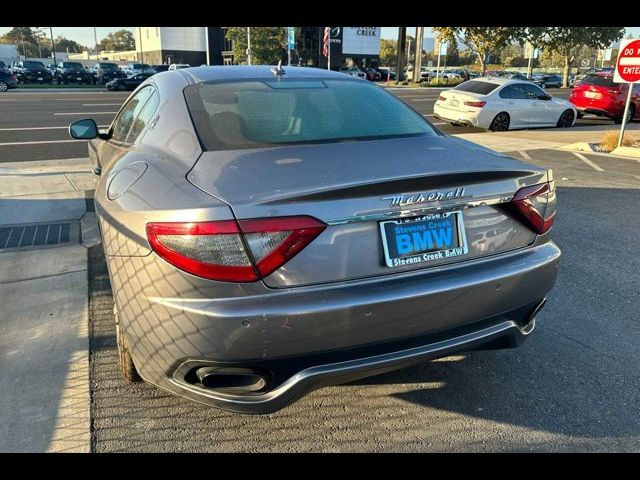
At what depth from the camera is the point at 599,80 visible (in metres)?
17.2

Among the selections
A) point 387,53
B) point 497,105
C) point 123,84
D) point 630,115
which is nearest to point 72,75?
point 123,84

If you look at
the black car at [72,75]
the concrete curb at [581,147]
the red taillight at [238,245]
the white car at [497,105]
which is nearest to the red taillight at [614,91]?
the white car at [497,105]

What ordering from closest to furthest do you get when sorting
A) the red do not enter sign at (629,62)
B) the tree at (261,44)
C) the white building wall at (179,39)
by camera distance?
the red do not enter sign at (629,62) < the tree at (261,44) < the white building wall at (179,39)

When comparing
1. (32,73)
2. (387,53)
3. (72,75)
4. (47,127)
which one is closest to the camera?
(47,127)

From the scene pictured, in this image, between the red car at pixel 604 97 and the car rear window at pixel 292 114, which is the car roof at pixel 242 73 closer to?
the car rear window at pixel 292 114

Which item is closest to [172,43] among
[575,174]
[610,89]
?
[610,89]

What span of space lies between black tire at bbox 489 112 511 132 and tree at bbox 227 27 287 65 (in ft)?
133

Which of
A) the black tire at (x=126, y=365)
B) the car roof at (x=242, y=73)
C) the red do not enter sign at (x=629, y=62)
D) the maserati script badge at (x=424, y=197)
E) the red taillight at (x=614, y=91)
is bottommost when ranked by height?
the black tire at (x=126, y=365)

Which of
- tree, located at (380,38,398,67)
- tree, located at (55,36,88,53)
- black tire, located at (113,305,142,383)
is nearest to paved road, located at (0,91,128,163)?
black tire, located at (113,305,142,383)

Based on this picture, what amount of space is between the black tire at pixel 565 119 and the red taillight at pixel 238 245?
1587 centimetres

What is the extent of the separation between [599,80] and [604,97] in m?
0.76

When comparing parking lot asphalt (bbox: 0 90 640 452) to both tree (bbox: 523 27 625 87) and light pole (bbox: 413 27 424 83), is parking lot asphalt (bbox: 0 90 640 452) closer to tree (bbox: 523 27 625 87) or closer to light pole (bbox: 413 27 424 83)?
light pole (bbox: 413 27 424 83)

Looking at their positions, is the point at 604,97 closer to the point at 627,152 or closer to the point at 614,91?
the point at 614,91

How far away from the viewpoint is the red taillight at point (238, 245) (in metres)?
1.81
